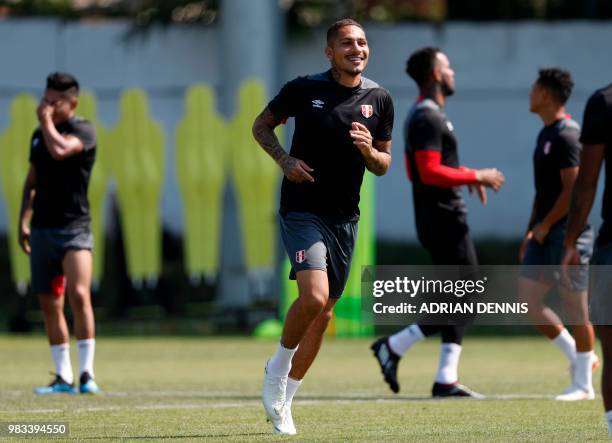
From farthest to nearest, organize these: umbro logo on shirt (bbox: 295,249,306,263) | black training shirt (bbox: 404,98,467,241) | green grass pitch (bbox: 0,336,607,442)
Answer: black training shirt (bbox: 404,98,467,241) < green grass pitch (bbox: 0,336,607,442) < umbro logo on shirt (bbox: 295,249,306,263)

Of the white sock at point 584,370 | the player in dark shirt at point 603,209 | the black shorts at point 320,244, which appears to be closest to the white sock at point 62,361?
the black shorts at point 320,244

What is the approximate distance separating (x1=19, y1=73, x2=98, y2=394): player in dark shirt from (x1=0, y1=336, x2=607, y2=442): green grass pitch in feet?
1.47

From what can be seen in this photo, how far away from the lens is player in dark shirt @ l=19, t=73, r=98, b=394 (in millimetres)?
11320

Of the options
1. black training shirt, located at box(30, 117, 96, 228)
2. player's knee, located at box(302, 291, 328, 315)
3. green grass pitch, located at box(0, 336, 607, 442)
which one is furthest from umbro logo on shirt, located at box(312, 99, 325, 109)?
black training shirt, located at box(30, 117, 96, 228)

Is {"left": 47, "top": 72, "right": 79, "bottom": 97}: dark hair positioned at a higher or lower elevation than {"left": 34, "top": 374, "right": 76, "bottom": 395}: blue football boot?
higher

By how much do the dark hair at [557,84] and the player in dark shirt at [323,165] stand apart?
2.73 metres

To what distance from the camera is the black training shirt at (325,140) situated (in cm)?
841

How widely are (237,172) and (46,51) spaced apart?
5.54 metres

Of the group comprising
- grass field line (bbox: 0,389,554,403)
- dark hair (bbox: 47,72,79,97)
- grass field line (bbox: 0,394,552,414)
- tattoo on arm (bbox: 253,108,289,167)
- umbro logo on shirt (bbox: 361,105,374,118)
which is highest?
dark hair (bbox: 47,72,79,97)

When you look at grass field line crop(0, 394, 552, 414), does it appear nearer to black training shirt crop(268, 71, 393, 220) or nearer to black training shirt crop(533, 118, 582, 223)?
black training shirt crop(533, 118, 582, 223)

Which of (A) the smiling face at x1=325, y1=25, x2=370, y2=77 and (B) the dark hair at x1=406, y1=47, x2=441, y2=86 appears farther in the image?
(B) the dark hair at x1=406, y1=47, x2=441, y2=86

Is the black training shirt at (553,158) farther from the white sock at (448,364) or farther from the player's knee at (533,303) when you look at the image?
the white sock at (448,364)

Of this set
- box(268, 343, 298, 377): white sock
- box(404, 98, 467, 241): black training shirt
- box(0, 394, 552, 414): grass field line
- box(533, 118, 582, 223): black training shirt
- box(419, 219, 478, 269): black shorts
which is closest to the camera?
box(268, 343, 298, 377): white sock

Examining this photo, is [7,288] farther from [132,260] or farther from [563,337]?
[563,337]
